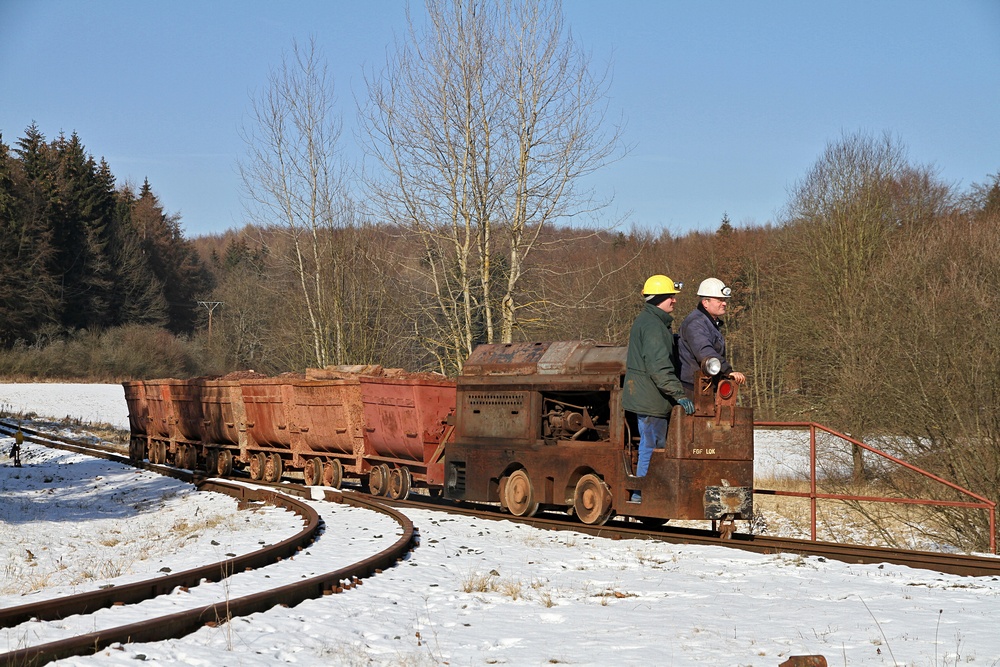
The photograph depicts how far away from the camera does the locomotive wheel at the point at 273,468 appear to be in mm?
20641

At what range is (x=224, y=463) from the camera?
76.0 feet

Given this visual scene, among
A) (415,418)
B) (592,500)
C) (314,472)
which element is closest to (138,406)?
(314,472)

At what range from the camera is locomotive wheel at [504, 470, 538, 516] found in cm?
1268

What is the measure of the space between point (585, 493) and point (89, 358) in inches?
2474

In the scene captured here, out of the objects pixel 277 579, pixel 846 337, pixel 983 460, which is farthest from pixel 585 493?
pixel 846 337

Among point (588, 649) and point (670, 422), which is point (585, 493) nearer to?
point (670, 422)

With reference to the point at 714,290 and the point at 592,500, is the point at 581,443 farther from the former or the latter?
the point at 714,290

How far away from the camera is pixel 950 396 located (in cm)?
1731

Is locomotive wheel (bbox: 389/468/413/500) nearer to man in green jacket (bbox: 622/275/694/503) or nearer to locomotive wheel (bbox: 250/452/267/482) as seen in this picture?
locomotive wheel (bbox: 250/452/267/482)

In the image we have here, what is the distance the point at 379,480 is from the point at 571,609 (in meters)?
10.3

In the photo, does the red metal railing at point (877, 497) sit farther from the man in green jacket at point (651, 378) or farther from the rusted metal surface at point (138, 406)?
the rusted metal surface at point (138, 406)

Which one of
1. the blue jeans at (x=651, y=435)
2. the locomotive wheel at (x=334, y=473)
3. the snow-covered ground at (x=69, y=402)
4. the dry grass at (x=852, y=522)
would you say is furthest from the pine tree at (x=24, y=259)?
the blue jeans at (x=651, y=435)

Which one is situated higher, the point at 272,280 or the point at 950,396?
the point at 272,280

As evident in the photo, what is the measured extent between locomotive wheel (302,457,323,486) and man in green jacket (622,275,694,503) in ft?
31.4
